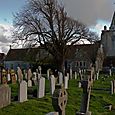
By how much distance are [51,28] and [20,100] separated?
92.0 feet

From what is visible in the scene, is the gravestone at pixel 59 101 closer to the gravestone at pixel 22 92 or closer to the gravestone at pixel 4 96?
the gravestone at pixel 4 96

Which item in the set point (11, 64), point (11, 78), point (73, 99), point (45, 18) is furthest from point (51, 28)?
point (11, 64)

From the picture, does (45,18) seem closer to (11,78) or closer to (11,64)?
(11,78)

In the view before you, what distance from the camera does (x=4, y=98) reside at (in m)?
13.4

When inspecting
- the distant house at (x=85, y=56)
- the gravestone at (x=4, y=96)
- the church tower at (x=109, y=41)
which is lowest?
the gravestone at (x=4, y=96)

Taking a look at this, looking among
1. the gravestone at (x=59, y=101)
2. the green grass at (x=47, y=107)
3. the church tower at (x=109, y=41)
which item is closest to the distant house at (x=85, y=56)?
the church tower at (x=109, y=41)

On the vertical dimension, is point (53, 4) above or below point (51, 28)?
above

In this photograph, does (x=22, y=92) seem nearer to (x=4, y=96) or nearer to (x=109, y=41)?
(x=4, y=96)

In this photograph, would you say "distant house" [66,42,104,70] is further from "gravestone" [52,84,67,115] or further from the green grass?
"gravestone" [52,84,67,115]

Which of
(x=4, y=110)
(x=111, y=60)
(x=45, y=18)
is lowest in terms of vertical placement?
(x=4, y=110)

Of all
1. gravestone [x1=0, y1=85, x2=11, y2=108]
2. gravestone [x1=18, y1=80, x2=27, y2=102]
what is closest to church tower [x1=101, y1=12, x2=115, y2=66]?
gravestone [x1=18, y1=80, x2=27, y2=102]

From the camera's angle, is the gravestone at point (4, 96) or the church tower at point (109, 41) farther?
the church tower at point (109, 41)

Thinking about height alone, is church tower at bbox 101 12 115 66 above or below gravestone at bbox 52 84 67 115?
above

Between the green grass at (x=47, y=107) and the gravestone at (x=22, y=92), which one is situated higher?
the gravestone at (x=22, y=92)
